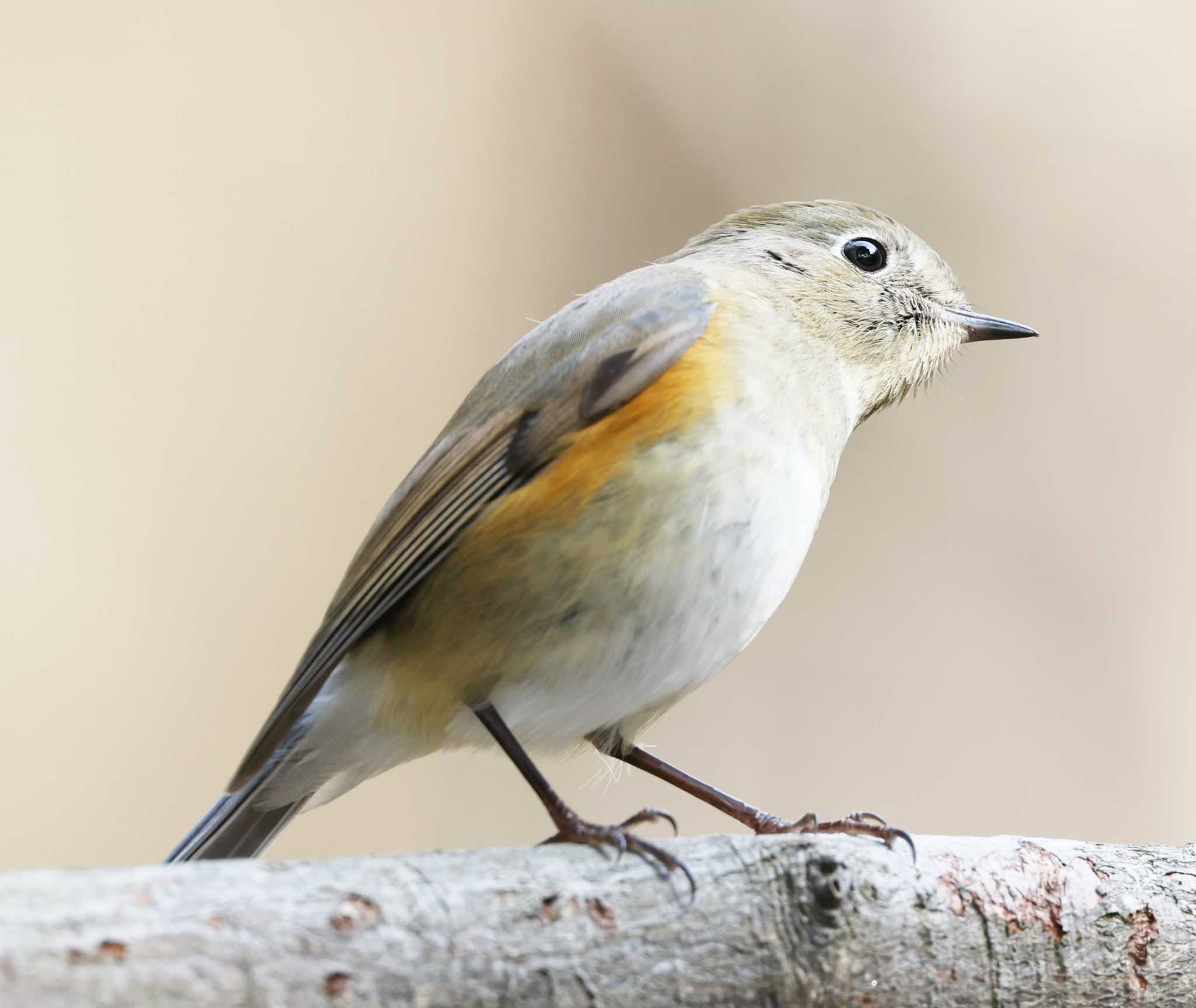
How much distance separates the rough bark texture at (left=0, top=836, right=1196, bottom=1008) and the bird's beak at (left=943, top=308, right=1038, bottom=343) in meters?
0.86

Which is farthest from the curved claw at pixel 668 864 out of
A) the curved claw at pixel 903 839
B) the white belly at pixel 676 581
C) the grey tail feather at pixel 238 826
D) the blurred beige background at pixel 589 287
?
the blurred beige background at pixel 589 287

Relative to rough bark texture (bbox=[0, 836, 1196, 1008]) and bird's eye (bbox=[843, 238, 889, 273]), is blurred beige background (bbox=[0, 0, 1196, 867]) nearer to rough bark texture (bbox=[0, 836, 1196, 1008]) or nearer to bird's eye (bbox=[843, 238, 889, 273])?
bird's eye (bbox=[843, 238, 889, 273])

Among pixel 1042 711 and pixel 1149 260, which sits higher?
pixel 1149 260

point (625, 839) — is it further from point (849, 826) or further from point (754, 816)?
point (754, 816)

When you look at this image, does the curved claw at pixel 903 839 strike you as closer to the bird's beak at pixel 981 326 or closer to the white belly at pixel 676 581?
the white belly at pixel 676 581

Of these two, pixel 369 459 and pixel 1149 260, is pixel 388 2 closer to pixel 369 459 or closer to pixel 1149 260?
pixel 369 459

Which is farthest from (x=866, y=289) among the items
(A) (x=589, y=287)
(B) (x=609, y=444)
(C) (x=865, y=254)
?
A: (A) (x=589, y=287)

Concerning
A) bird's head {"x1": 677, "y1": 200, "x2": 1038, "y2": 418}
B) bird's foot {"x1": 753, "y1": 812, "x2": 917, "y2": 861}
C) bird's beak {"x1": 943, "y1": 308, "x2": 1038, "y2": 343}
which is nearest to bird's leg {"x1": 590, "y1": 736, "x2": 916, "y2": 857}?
bird's foot {"x1": 753, "y1": 812, "x2": 917, "y2": 861}

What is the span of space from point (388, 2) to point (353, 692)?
7.05 feet

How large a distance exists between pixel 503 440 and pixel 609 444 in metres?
0.19

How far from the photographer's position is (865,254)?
6.19 feet

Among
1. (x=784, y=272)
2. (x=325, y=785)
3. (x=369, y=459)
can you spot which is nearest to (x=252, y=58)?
(x=369, y=459)

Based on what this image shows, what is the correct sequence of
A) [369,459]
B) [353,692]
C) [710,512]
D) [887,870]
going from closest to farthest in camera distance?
[887,870] < [710,512] < [353,692] < [369,459]

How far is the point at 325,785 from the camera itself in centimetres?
173
